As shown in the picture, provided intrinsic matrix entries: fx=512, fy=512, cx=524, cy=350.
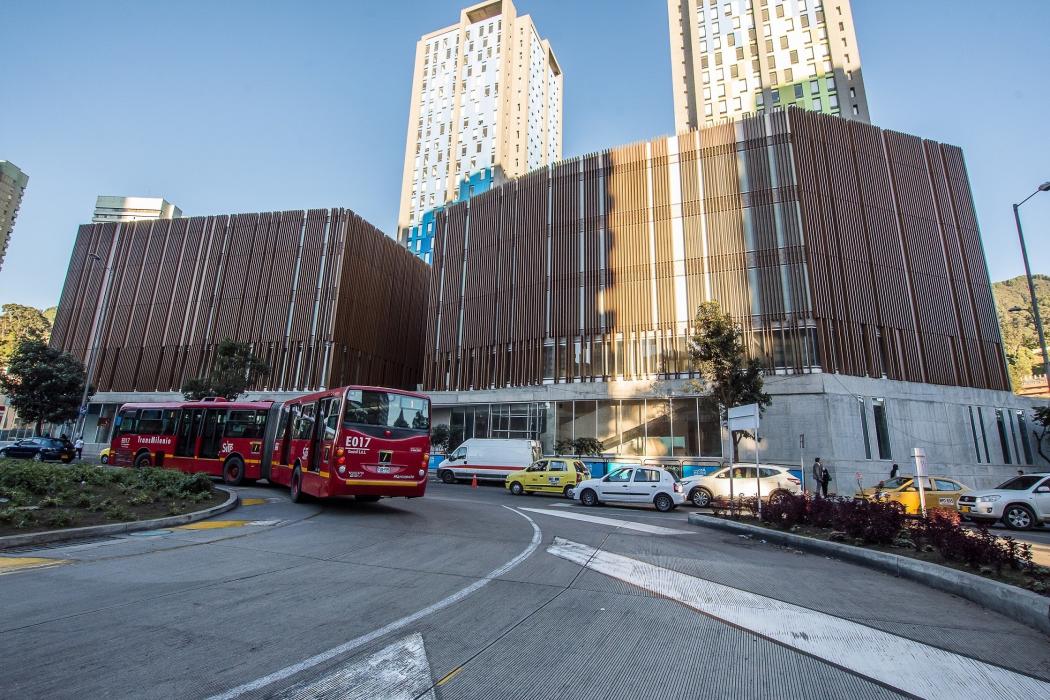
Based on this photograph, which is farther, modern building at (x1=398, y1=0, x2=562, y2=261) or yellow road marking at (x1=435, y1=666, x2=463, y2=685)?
modern building at (x1=398, y1=0, x2=562, y2=261)

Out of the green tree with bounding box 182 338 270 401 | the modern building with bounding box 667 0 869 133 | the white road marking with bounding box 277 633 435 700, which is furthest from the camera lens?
the modern building with bounding box 667 0 869 133

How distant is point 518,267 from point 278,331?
22.9m

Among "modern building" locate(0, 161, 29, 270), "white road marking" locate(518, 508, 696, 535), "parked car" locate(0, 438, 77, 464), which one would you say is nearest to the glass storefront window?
"white road marking" locate(518, 508, 696, 535)

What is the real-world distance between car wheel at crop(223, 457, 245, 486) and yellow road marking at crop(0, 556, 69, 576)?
12.7 metres

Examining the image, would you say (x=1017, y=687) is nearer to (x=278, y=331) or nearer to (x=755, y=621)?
(x=755, y=621)

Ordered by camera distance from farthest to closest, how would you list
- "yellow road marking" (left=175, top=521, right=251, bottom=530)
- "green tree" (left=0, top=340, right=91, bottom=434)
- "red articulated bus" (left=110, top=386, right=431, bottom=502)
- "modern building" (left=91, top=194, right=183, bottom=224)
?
"modern building" (left=91, top=194, right=183, bottom=224) → "green tree" (left=0, top=340, right=91, bottom=434) → "red articulated bus" (left=110, top=386, right=431, bottom=502) → "yellow road marking" (left=175, top=521, right=251, bottom=530)

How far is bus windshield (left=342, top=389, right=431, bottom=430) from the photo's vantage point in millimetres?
12227

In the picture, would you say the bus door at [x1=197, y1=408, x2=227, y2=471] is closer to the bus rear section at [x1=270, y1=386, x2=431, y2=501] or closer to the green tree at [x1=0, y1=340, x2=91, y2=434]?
the bus rear section at [x1=270, y1=386, x2=431, y2=501]

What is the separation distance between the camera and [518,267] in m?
39.8

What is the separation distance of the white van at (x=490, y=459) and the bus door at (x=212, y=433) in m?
12.4

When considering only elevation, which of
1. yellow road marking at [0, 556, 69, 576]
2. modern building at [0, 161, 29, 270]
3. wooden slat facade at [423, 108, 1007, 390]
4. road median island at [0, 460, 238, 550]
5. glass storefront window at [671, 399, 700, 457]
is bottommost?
yellow road marking at [0, 556, 69, 576]

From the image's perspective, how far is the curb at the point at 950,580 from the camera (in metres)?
5.11

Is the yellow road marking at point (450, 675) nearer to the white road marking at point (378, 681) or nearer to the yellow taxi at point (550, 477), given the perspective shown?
the white road marking at point (378, 681)

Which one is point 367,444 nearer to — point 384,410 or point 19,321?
point 384,410
